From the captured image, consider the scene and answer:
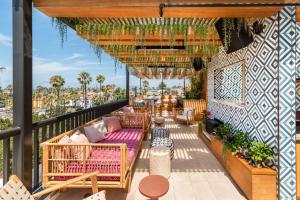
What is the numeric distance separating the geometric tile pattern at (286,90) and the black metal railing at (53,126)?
3396mm

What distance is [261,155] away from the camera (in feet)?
10.9

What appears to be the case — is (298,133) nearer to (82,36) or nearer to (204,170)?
(204,170)

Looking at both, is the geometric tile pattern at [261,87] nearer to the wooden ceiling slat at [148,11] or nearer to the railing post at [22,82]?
the wooden ceiling slat at [148,11]

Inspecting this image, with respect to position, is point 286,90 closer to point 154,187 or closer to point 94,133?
point 154,187

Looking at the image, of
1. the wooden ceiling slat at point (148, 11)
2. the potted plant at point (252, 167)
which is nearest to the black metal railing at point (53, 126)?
the wooden ceiling slat at point (148, 11)

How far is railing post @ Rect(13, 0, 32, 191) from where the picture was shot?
289 centimetres

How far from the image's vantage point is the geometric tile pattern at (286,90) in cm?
317

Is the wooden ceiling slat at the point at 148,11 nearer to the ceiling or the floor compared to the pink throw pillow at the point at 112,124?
nearer to the ceiling

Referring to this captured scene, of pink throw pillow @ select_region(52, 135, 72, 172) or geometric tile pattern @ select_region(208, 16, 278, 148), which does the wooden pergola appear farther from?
pink throw pillow @ select_region(52, 135, 72, 172)

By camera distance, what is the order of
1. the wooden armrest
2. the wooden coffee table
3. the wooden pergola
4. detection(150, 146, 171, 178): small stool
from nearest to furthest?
the wooden armrest, the wooden coffee table, the wooden pergola, detection(150, 146, 171, 178): small stool

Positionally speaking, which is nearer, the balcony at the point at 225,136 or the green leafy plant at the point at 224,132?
Result: the balcony at the point at 225,136

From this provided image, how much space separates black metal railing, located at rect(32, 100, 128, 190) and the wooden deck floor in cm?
58

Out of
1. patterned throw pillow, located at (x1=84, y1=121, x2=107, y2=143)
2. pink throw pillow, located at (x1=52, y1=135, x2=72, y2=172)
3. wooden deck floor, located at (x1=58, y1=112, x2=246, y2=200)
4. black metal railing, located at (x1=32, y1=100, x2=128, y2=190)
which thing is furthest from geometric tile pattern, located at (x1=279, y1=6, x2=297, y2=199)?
black metal railing, located at (x1=32, y1=100, x2=128, y2=190)

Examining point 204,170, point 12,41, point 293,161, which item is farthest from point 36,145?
point 293,161
